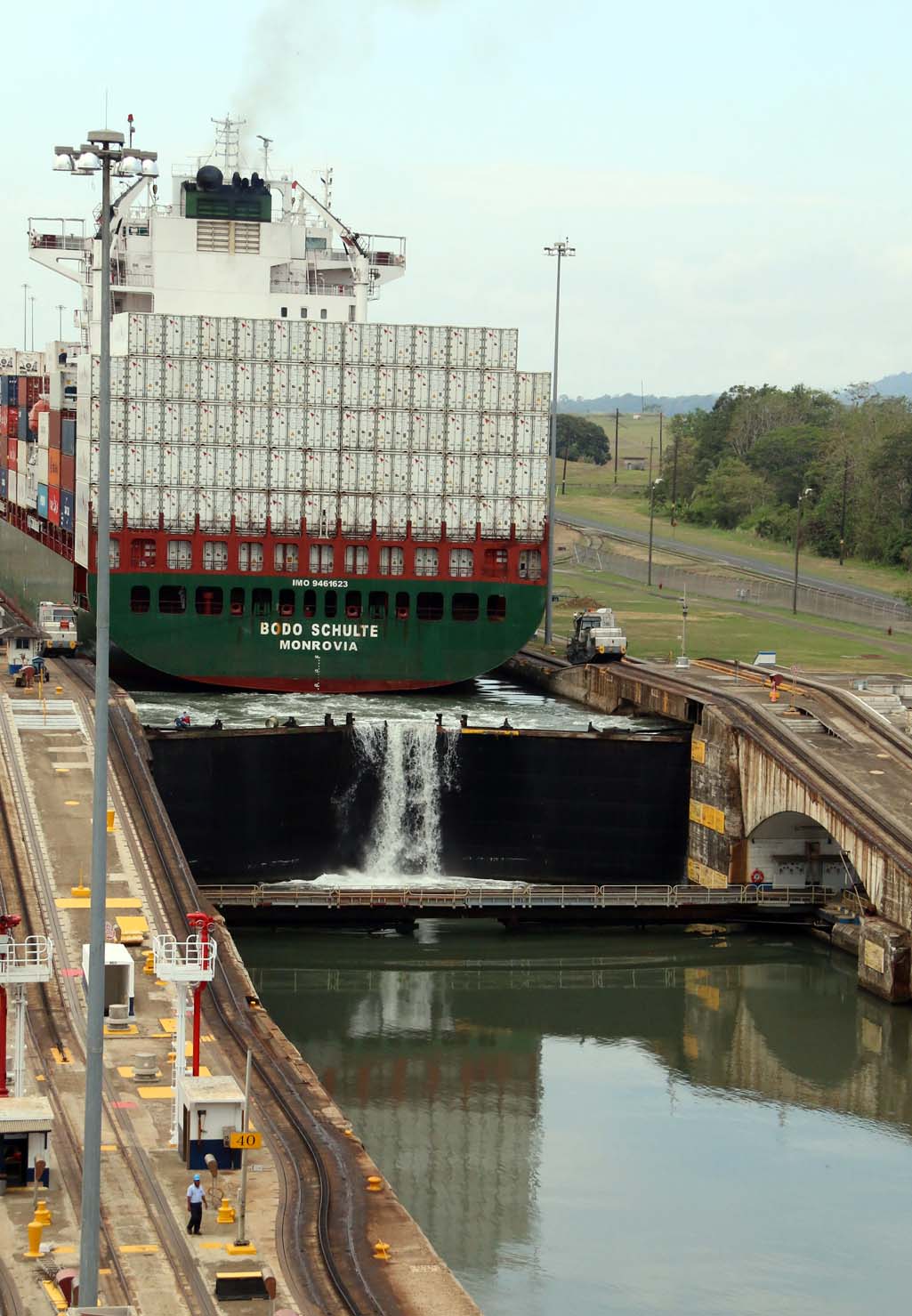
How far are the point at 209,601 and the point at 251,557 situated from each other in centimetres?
294

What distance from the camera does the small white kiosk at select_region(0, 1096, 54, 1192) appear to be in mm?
39188

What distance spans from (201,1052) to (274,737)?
119 feet

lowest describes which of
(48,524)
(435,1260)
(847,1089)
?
(847,1089)

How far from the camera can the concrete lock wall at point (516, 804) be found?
83.8 m

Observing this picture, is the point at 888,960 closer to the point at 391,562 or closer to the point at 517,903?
the point at 517,903

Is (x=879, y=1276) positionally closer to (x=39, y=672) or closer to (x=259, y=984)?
(x=259, y=984)

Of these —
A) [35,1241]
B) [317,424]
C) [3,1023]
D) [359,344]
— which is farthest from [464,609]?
[35,1241]

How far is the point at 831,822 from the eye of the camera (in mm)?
72688

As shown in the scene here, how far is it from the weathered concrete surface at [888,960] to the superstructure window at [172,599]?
41193 mm

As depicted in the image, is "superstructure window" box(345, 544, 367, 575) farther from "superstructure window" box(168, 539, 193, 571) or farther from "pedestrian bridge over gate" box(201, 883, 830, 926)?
"pedestrian bridge over gate" box(201, 883, 830, 926)

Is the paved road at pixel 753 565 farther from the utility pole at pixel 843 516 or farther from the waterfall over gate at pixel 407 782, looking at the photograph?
the waterfall over gate at pixel 407 782

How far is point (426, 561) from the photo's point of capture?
9962cm

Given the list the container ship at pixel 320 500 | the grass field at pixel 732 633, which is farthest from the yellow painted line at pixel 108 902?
the grass field at pixel 732 633

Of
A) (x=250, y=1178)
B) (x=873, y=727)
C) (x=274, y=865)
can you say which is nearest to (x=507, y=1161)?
(x=250, y=1178)
